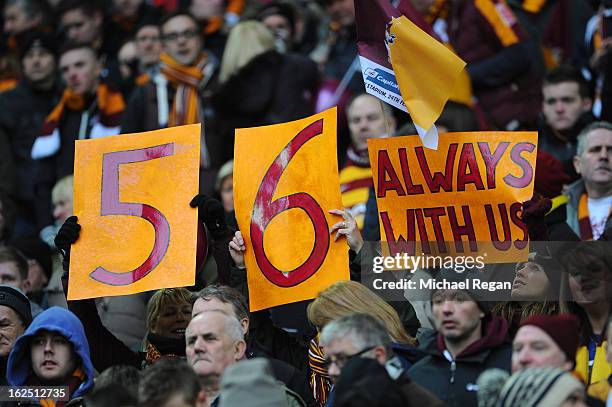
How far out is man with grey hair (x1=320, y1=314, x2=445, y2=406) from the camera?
7.07m

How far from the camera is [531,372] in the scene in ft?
22.3

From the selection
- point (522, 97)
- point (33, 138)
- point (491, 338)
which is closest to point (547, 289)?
point (491, 338)

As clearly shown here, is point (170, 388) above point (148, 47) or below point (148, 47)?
below

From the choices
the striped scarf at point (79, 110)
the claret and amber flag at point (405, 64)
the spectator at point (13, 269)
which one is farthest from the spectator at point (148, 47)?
the claret and amber flag at point (405, 64)

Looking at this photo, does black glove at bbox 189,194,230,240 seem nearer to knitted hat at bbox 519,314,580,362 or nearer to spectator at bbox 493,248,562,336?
spectator at bbox 493,248,562,336

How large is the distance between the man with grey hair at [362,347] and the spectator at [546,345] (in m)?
0.44

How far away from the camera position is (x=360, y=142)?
11.4 m

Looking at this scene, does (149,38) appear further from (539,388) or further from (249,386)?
(539,388)

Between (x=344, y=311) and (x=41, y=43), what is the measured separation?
6930 mm

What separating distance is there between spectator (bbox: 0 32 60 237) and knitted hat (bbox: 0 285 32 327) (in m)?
4.11

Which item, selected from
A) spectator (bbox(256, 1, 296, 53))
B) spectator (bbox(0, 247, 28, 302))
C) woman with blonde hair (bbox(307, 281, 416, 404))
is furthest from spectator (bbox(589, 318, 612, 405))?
spectator (bbox(256, 1, 296, 53))

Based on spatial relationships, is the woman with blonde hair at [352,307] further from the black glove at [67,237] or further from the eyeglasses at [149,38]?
the eyeglasses at [149,38]

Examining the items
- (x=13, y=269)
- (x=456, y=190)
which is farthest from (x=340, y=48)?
(x=456, y=190)

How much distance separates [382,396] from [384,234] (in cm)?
238
